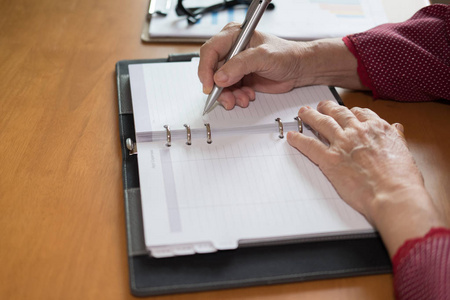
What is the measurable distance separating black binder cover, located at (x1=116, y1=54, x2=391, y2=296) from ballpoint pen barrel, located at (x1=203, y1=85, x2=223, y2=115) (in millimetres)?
271

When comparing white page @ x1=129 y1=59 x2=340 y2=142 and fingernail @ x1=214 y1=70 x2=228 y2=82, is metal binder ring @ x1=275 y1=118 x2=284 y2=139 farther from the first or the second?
fingernail @ x1=214 y1=70 x2=228 y2=82

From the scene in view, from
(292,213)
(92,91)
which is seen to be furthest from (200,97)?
(292,213)

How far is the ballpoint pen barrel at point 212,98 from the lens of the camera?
98cm

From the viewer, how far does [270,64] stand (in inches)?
40.7

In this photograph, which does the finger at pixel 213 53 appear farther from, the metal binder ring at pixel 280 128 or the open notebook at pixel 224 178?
the metal binder ring at pixel 280 128

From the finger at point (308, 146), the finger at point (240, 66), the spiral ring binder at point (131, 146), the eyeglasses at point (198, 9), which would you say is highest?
the eyeglasses at point (198, 9)

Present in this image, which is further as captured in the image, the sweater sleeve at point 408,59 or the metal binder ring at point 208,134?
the sweater sleeve at point 408,59

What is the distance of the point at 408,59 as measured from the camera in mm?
1081

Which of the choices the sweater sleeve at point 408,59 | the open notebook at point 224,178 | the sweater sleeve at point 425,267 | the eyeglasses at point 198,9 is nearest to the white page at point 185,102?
the open notebook at point 224,178

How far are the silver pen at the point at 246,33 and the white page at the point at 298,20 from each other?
258 millimetres

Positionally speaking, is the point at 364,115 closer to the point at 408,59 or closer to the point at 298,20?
Answer: the point at 408,59

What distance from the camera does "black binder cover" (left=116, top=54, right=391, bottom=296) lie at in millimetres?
714

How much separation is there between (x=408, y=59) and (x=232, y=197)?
52cm

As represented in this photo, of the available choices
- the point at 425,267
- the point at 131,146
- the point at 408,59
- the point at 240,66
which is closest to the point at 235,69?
the point at 240,66
